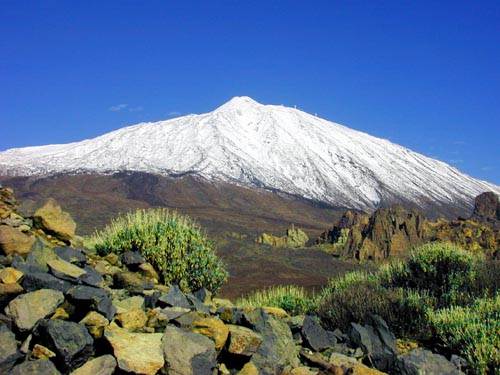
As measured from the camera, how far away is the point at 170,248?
981cm

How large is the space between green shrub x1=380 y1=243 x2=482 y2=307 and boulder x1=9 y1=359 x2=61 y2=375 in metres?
7.89

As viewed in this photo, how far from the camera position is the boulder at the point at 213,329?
602cm

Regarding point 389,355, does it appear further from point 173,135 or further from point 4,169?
point 173,135

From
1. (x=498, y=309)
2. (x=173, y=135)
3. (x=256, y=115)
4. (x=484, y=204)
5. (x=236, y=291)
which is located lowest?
(x=236, y=291)

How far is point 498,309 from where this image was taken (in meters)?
8.40

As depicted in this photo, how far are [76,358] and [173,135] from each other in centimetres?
14342

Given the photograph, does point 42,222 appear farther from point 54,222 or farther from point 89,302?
point 89,302

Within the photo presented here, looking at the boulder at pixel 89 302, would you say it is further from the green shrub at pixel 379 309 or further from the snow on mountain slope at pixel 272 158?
the snow on mountain slope at pixel 272 158

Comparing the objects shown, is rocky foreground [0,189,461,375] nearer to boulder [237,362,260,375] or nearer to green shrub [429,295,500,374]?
boulder [237,362,260,375]

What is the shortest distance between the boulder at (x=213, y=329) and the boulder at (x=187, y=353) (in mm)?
185

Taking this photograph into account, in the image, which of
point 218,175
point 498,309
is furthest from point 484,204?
point 218,175

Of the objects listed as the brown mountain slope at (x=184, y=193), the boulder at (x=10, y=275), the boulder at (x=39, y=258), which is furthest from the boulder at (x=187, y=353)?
the brown mountain slope at (x=184, y=193)

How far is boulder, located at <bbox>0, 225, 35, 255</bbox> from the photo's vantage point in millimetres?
7008

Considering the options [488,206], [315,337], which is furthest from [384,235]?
[315,337]
